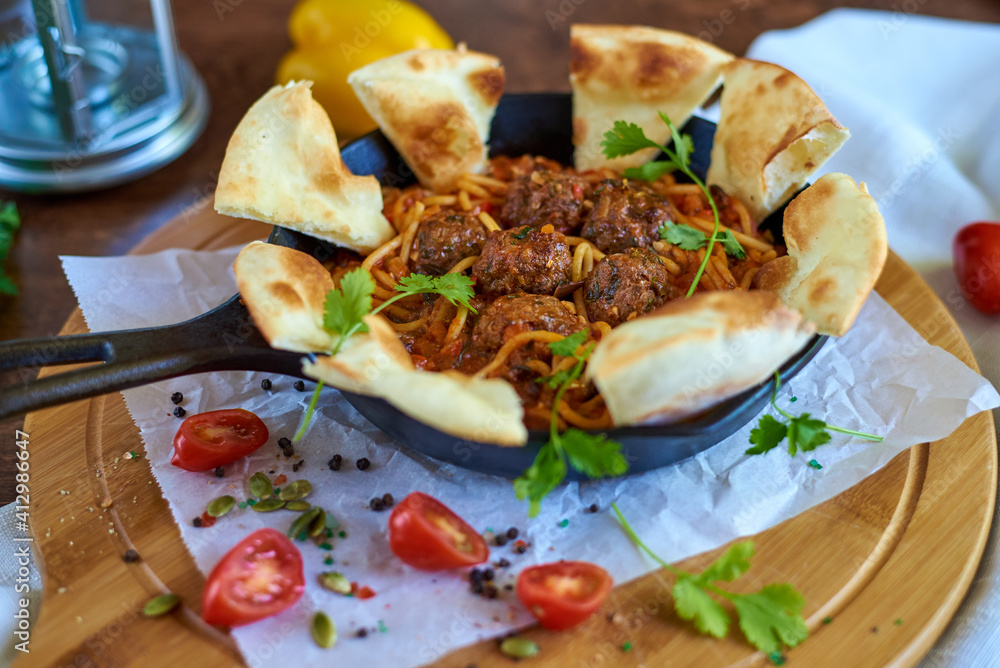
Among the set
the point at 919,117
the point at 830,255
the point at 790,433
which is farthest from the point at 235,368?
the point at 919,117

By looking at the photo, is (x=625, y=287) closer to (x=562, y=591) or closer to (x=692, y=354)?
(x=692, y=354)

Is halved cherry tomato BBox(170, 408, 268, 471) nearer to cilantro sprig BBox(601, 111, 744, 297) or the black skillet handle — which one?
the black skillet handle

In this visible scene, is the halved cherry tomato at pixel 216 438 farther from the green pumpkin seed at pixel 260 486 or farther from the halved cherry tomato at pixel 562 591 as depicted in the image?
the halved cherry tomato at pixel 562 591

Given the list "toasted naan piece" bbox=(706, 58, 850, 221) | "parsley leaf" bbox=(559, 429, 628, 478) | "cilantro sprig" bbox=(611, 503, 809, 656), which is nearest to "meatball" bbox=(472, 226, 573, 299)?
"parsley leaf" bbox=(559, 429, 628, 478)

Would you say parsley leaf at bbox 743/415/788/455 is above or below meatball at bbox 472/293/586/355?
below

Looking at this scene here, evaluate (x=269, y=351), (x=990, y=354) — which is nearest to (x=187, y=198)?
(x=269, y=351)

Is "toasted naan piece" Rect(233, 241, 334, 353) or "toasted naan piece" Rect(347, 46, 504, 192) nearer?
"toasted naan piece" Rect(233, 241, 334, 353)

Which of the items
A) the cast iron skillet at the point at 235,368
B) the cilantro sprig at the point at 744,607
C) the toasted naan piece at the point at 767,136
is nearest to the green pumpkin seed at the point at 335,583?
the cast iron skillet at the point at 235,368

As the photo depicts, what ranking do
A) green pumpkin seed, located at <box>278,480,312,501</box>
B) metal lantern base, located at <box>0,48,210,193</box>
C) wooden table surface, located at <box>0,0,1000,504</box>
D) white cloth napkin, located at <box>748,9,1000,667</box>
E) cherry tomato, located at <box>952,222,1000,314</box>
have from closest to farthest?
green pumpkin seed, located at <box>278,480,312,501</box> < cherry tomato, located at <box>952,222,1000,314</box> < wooden table surface, located at <box>0,0,1000,504</box> < white cloth napkin, located at <box>748,9,1000,667</box> < metal lantern base, located at <box>0,48,210,193</box>
